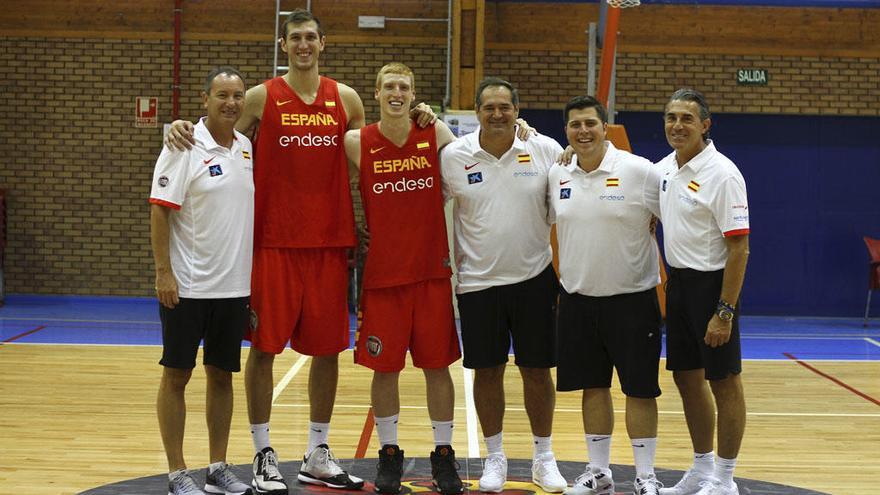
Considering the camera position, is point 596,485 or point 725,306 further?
point 596,485

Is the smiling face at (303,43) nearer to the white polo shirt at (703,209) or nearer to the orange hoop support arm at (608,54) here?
the white polo shirt at (703,209)

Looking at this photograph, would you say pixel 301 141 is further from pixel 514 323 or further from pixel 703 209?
pixel 703 209

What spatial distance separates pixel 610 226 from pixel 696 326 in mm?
662

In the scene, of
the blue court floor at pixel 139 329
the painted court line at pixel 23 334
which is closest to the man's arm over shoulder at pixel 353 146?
the blue court floor at pixel 139 329

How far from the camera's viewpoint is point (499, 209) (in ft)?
17.6

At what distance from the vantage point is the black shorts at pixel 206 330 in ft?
16.9

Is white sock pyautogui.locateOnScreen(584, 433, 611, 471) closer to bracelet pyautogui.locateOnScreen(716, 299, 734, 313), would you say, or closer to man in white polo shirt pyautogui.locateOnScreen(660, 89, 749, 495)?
man in white polo shirt pyautogui.locateOnScreen(660, 89, 749, 495)

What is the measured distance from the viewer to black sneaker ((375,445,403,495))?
17.6 ft

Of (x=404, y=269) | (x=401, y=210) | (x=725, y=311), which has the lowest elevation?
(x=725, y=311)

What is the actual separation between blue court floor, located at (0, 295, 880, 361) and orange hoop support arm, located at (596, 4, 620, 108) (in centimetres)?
320

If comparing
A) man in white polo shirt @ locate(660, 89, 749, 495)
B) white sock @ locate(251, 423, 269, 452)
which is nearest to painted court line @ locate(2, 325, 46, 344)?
white sock @ locate(251, 423, 269, 452)

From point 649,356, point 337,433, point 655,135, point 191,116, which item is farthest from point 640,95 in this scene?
point 649,356

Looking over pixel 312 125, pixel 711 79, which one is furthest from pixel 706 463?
pixel 711 79

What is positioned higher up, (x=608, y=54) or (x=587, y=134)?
(x=608, y=54)
